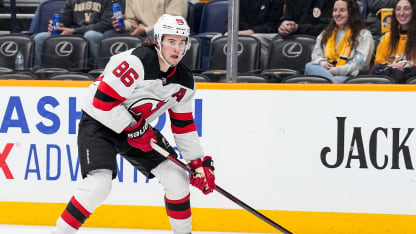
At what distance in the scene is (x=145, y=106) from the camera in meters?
3.28

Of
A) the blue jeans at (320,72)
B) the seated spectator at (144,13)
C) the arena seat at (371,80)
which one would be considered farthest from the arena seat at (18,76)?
the arena seat at (371,80)

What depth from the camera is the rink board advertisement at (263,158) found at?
395 centimetres

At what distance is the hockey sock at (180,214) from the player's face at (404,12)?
72.8 inches

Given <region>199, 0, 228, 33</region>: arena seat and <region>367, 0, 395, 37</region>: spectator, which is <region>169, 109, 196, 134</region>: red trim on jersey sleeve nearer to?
<region>199, 0, 228, 33</region>: arena seat

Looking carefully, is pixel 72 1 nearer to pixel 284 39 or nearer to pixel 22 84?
pixel 22 84

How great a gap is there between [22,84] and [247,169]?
1.38 m

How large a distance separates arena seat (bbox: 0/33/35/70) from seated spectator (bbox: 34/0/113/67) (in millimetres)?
92

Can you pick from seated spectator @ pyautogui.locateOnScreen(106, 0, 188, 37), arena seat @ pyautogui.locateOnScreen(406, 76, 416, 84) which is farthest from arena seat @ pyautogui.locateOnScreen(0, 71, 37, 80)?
arena seat @ pyautogui.locateOnScreen(406, 76, 416, 84)

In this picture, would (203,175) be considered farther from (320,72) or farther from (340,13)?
(340,13)

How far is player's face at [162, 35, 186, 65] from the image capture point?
313cm

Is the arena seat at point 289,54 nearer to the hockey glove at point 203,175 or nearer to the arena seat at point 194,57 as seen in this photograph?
the arena seat at point 194,57

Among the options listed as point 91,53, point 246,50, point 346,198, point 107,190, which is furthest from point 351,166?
point 91,53

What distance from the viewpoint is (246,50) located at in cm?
430

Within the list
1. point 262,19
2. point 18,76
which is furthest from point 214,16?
point 18,76
